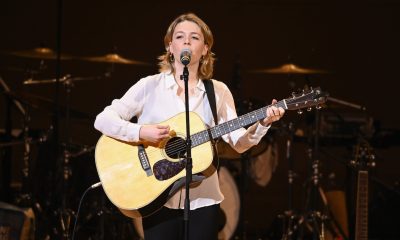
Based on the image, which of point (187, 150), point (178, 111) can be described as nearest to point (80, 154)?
point (178, 111)

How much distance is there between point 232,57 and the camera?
8828 millimetres

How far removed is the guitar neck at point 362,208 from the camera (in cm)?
560

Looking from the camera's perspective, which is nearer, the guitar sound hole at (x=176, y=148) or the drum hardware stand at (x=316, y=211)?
the guitar sound hole at (x=176, y=148)

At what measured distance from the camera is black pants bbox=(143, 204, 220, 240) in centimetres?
395

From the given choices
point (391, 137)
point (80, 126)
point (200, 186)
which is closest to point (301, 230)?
point (391, 137)

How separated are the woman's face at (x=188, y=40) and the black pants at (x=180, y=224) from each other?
2.81 ft

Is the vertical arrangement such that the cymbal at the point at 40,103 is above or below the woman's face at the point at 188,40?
below

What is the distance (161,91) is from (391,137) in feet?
14.3

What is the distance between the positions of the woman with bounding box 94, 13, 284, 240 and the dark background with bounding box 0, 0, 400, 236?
4413 millimetres

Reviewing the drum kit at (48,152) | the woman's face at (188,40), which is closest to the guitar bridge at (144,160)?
the woman's face at (188,40)

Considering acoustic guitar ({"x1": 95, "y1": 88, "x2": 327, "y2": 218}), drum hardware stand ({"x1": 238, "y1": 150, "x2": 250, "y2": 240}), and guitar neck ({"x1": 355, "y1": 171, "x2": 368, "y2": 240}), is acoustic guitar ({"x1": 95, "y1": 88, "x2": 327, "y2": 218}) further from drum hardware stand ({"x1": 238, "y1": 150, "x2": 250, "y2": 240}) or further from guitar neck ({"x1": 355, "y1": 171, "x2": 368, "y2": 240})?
drum hardware stand ({"x1": 238, "y1": 150, "x2": 250, "y2": 240})

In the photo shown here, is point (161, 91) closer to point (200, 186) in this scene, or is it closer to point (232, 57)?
point (200, 186)

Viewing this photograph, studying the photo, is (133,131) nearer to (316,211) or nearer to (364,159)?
(364,159)

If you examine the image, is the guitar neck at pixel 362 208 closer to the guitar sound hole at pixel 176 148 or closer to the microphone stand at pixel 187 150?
the guitar sound hole at pixel 176 148
